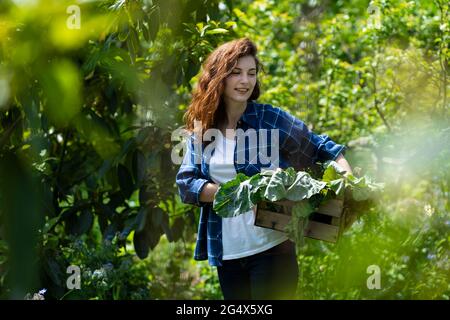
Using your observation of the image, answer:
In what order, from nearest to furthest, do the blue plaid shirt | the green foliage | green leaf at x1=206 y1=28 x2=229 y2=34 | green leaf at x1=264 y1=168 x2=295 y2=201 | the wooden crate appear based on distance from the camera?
green leaf at x1=264 y1=168 x2=295 y2=201, the wooden crate, the blue plaid shirt, green leaf at x1=206 y1=28 x2=229 y2=34, the green foliage

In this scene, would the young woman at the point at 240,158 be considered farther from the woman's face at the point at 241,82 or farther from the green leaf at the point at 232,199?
the green leaf at the point at 232,199

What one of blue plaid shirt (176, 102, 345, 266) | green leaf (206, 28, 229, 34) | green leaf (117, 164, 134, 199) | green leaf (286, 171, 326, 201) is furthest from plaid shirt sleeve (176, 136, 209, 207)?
green leaf (117, 164, 134, 199)

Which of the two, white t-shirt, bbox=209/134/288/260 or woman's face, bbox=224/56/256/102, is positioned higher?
woman's face, bbox=224/56/256/102

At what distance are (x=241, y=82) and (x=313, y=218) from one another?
53 cm

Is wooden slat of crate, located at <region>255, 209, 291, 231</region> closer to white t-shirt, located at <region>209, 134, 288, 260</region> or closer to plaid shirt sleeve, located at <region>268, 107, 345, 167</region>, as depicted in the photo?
white t-shirt, located at <region>209, 134, 288, 260</region>

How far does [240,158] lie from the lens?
2.57 meters

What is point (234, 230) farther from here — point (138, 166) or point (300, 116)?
point (300, 116)

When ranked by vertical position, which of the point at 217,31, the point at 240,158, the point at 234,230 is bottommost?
the point at 234,230

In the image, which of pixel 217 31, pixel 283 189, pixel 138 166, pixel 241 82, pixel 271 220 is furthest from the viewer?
pixel 138 166

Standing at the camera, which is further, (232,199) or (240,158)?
(240,158)

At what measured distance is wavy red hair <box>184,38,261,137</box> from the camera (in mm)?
2590

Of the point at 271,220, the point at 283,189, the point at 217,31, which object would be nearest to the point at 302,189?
the point at 283,189


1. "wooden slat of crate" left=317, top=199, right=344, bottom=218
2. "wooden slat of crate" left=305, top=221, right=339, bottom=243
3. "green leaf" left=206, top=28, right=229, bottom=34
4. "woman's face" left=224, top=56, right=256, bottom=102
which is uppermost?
Answer: "green leaf" left=206, top=28, right=229, bottom=34

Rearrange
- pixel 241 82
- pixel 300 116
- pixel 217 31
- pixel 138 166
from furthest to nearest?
pixel 300 116 < pixel 138 166 < pixel 217 31 < pixel 241 82
